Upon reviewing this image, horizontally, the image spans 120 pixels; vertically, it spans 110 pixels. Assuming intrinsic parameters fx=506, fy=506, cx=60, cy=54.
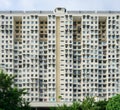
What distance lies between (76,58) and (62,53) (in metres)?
2.97

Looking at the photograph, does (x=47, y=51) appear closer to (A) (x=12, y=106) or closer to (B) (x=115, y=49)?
(B) (x=115, y=49)

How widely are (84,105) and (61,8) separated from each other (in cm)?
4779

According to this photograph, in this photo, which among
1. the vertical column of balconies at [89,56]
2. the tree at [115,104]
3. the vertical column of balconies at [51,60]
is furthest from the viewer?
the vertical column of balconies at [89,56]

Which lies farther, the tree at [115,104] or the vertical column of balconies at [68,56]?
the vertical column of balconies at [68,56]

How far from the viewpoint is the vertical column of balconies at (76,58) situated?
326 feet

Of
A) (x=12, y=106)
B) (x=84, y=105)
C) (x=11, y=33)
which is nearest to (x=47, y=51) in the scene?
(x=11, y=33)

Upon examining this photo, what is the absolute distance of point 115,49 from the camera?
10075 cm

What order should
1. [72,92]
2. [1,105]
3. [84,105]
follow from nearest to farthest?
[1,105], [84,105], [72,92]

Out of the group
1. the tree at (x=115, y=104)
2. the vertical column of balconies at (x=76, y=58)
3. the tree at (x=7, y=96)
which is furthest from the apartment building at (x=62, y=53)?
the tree at (x=7, y=96)

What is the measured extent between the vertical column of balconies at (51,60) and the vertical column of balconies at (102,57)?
9082 millimetres

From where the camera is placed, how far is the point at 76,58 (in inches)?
3967

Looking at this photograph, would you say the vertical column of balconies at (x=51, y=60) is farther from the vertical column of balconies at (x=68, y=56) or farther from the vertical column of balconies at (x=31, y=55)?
the vertical column of balconies at (x=31, y=55)

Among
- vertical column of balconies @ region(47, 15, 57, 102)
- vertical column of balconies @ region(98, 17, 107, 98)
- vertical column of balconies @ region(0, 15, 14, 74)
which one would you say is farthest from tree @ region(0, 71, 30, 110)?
vertical column of balconies @ region(98, 17, 107, 98)

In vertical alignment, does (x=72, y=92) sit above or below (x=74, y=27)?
below
